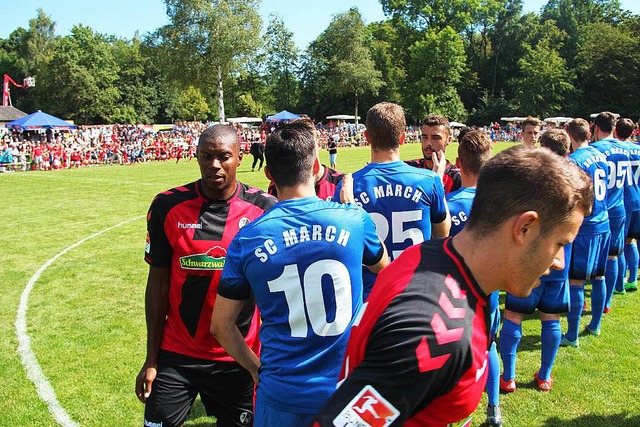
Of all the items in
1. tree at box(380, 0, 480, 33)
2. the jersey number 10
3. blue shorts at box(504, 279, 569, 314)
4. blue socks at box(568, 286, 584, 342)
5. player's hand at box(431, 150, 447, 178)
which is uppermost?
tree at box(380, 0, 480, 33)

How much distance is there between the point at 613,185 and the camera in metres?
6.32

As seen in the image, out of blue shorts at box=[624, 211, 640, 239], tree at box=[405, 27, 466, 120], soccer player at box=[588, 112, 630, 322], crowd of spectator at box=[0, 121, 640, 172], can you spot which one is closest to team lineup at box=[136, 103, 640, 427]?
soccer player at box=[588, 112, 630, 322]

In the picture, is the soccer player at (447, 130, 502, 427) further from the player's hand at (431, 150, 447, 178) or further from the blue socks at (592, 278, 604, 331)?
the blue socks at (592, 278, 604, 331)

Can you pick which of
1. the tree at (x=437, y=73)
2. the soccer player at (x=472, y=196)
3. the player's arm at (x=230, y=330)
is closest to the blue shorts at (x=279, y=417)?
the player's arm at (x=230, y=330)

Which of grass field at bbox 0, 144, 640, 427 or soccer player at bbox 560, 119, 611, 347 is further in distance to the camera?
soccer player at bbox 560, 119, 611, 347

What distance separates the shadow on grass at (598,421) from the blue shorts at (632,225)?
354 cm

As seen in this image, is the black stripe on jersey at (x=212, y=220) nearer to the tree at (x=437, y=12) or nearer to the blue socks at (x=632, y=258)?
the blue socks at (x=632, y=258)

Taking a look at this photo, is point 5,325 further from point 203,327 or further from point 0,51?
point 0,51

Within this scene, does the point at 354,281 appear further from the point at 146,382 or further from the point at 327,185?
the point at 327,185

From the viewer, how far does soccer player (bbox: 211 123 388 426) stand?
2.35 m

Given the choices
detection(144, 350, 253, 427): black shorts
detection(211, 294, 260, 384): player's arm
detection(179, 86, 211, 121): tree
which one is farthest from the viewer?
detection(179, 86, 211, 121): tree

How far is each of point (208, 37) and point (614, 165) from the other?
48997mm

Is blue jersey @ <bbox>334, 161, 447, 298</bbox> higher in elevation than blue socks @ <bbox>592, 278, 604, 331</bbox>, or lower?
higher

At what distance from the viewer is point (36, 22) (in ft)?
289
